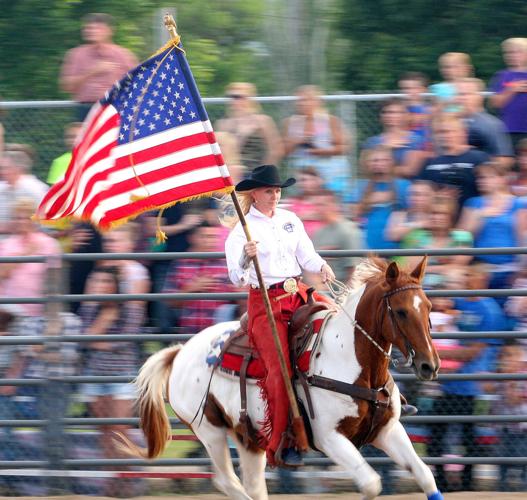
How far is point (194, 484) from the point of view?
358 inches

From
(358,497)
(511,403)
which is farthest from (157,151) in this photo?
(511,403)

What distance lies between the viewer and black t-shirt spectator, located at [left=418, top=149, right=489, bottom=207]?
934 cm

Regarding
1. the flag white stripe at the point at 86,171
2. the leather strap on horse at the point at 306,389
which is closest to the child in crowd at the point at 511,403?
the leather strap on horse at the point at 306,389

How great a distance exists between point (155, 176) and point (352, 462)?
202 cm

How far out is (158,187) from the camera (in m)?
7.40

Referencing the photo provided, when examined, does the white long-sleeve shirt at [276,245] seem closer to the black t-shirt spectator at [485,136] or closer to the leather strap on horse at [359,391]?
the leather strap on horse at [359,391]

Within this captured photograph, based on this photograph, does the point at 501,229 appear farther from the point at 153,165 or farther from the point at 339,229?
the point at 153,165

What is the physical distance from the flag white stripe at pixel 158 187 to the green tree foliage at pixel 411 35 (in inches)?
337

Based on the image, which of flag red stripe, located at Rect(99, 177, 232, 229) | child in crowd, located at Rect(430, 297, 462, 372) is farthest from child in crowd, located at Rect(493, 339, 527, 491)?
Answer: flag red stripe, located at Rect(99, 177, 232, 229)

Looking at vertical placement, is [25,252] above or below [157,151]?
below

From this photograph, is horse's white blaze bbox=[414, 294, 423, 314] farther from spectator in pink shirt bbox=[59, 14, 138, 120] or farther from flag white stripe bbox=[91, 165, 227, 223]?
spectator in pink shirt bbox=[59, 14, 138, 120]

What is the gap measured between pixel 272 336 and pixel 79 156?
1.56 m

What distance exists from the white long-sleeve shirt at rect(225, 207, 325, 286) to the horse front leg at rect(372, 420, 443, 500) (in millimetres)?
1074

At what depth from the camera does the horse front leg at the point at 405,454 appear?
7102 millimetres
